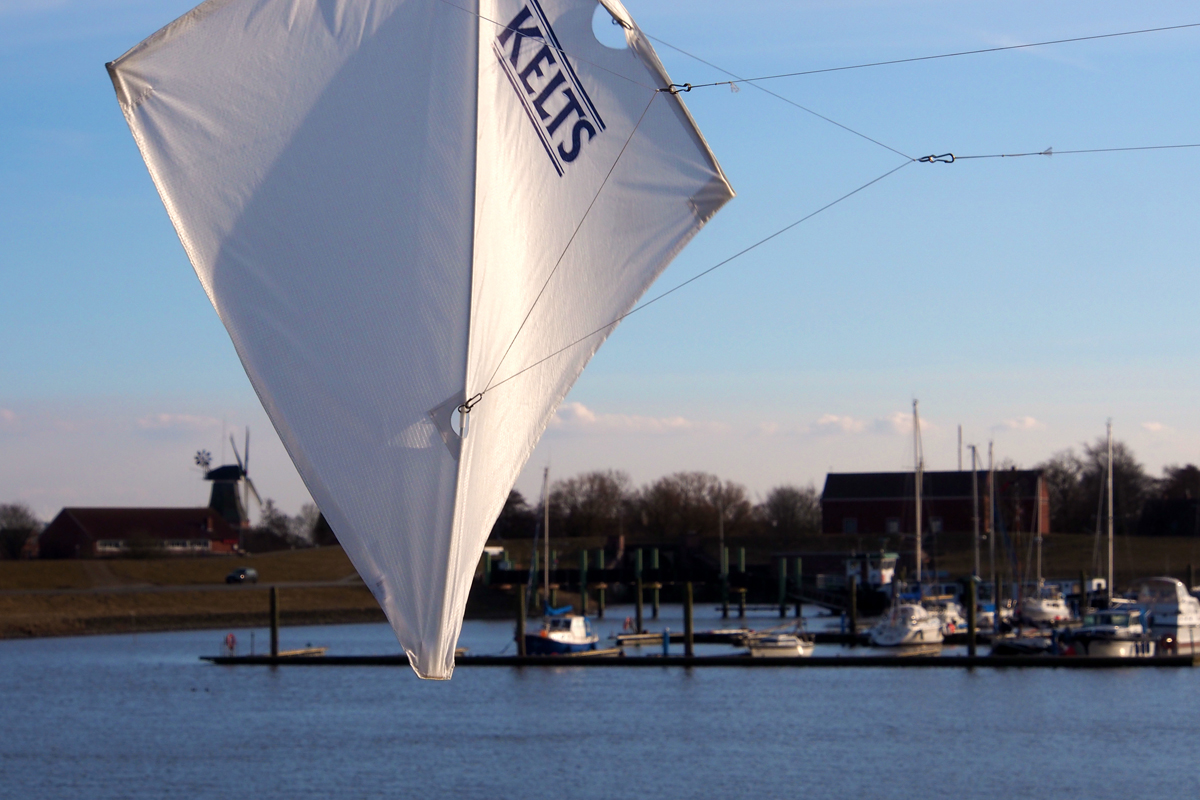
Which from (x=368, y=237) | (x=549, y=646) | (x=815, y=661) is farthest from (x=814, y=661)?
(x=368, y=237)

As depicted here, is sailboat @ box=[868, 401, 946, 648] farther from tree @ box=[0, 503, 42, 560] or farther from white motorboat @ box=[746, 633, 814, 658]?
tree @ box=[0, 503, 42, 560]

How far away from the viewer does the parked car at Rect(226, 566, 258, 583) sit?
102875 millimetres

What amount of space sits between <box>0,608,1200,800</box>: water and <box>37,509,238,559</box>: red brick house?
62598 millimetres

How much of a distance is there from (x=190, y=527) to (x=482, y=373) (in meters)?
133

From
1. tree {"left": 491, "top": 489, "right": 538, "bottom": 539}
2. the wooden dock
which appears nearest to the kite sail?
the wooden dock

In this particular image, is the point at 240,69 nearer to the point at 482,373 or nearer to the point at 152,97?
the point at 152,97

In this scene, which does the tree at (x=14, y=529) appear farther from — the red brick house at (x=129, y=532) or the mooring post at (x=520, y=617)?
the mooring post at (x=520, y=617)

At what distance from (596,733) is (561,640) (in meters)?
16.3

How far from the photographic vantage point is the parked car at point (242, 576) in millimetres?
102875

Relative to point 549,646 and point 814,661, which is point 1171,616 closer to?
point 814,661

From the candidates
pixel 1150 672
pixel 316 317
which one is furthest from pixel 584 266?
pixel 1150 672

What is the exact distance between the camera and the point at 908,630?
205 ft

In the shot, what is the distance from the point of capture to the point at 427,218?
18.5 ft

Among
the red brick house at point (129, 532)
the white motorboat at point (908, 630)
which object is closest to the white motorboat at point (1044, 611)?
the white motorboat at point (908, 630)
